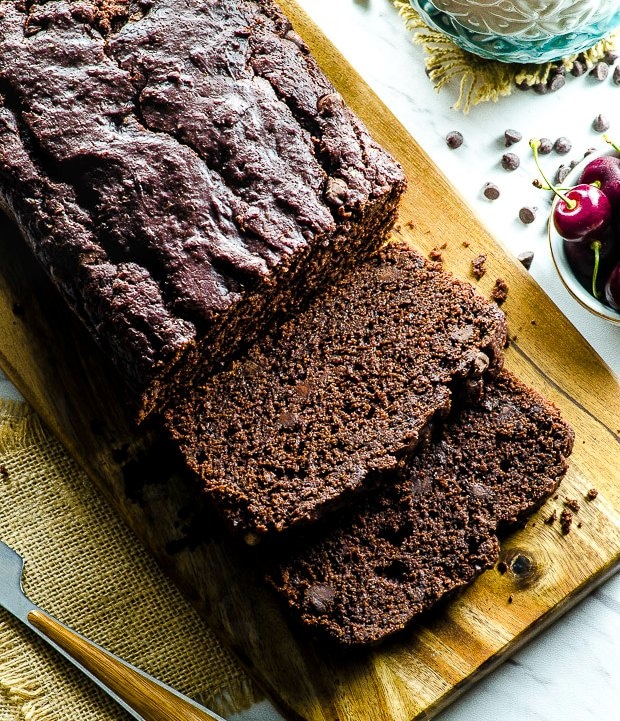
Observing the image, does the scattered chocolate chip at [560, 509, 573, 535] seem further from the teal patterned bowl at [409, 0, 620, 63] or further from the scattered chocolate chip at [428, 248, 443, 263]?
the teal patterned bowl at [409, 0, 620, 63]

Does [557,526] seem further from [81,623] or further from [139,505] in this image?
[81,623]

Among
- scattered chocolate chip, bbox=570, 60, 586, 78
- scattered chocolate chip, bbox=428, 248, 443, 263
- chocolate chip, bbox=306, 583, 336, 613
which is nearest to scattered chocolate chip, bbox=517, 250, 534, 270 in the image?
scattered chocolate chip, bbox=428, 248, 443, 263

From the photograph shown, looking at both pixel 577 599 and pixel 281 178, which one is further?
pixel 577 599

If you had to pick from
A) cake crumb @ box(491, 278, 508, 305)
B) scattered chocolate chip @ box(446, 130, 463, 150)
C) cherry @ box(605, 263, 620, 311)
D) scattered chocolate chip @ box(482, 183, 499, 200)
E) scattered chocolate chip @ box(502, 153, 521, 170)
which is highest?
cherry @ box(605, 263, 620, 311)

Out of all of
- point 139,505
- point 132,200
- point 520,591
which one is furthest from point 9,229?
point 520,591

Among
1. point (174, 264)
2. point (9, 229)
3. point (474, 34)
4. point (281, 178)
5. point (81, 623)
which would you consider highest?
point (474, 34)

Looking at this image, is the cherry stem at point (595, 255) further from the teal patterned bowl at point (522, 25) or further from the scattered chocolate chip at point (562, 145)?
the teal patterned bowl at point (522, 25)

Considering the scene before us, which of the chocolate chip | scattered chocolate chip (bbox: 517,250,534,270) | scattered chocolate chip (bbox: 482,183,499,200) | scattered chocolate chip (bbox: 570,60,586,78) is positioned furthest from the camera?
scattered chocolate chip (bbox: 570,60,586,78)
